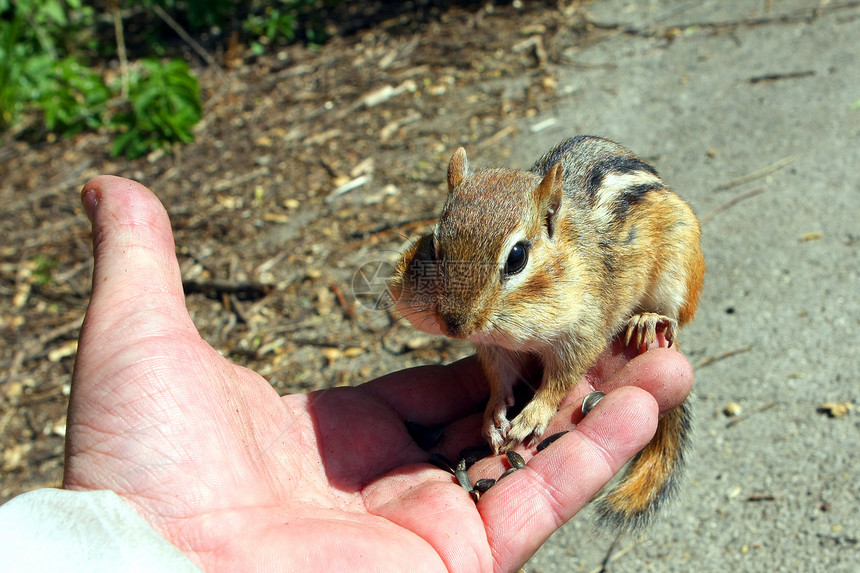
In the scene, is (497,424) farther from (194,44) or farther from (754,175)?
(194,44)

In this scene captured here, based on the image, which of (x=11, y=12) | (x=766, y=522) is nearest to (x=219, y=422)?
(x=766, y=522)

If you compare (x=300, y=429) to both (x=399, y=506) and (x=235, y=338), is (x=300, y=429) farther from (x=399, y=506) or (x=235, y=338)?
(x=235, y=338)

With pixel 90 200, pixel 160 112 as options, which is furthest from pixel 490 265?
pixel 160 112

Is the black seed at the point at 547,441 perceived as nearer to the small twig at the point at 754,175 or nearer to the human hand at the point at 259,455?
the human hand at the point at 259,455

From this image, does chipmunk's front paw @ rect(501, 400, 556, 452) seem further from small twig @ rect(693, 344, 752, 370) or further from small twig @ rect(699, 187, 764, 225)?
small twig @ rect(699, 187, 764, 225)

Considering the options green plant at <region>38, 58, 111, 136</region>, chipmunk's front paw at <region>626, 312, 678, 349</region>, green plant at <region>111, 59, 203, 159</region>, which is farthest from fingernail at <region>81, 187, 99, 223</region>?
green plant at <region>38, 58, 111, 136</region>
